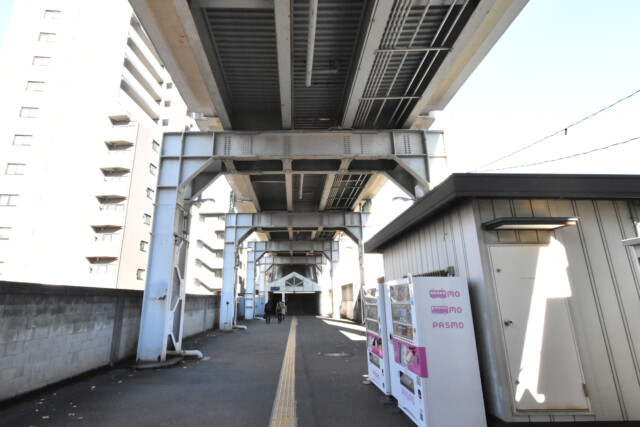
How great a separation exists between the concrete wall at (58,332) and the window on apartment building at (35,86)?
34.8m

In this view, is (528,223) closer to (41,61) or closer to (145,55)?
(41,61)

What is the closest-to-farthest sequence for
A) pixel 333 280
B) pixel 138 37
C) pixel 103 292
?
pixel 103 292
pixel 333 280
pixel 138 37

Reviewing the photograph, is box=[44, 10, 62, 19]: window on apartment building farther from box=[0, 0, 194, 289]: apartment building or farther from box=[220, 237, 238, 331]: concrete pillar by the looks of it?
box=[220, 237, 238, 331]: concrete pillar

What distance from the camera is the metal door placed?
4254 millimetres

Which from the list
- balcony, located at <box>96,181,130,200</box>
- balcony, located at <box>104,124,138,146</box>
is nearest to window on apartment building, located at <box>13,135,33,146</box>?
balcony, located at <box>104,124,138,146</box>

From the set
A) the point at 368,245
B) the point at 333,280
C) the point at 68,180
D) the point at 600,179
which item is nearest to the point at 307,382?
the point at 368,245

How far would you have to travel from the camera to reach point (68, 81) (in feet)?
107

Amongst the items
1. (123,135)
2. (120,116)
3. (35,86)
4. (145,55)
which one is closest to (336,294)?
(123,135)

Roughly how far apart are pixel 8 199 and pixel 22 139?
233 inches

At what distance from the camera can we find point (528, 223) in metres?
4.58

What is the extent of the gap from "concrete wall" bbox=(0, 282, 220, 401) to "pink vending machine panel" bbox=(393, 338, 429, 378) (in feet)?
19.9

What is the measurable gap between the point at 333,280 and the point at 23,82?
→ 35496mm

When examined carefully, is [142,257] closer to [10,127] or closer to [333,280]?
[10,127]

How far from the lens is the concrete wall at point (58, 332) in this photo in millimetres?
5145
